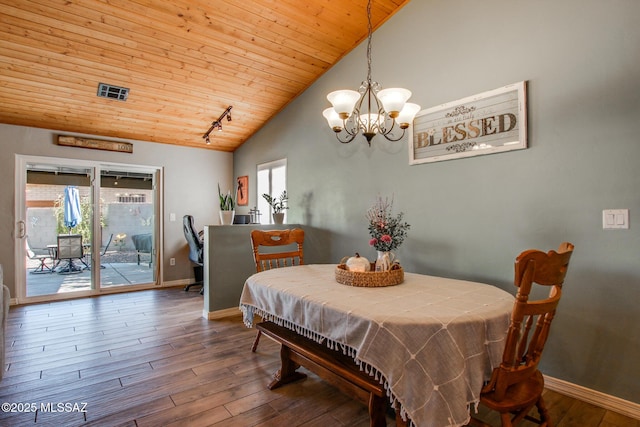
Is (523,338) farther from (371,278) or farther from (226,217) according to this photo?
(226,217)

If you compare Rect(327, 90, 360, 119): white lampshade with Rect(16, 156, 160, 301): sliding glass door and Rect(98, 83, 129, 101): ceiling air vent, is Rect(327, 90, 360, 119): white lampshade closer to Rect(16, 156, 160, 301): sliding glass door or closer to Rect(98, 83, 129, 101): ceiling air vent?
Rect(98, 83, 129, 101): ceiling air vent

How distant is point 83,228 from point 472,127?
5.13 meters

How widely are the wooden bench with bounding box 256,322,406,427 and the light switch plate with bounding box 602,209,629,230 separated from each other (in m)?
1.61

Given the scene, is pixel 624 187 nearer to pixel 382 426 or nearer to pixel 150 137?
pixel 382 426

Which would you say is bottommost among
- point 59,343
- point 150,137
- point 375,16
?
point 59,343

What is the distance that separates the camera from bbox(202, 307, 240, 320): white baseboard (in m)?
3.58

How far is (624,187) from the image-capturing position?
1854 mm

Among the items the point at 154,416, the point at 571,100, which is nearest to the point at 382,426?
the point at 154,416

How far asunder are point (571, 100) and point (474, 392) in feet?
6.12

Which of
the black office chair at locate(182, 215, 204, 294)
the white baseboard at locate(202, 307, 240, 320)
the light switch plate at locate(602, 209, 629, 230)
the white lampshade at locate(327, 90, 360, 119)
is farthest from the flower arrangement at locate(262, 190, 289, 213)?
the light switch plate at locate(602, 209, 629, 230)

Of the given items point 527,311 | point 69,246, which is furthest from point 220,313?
point 527,311

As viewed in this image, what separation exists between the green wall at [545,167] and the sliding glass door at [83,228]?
12.6 ft

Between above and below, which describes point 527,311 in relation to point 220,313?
above

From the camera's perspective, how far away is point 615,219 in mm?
1886
